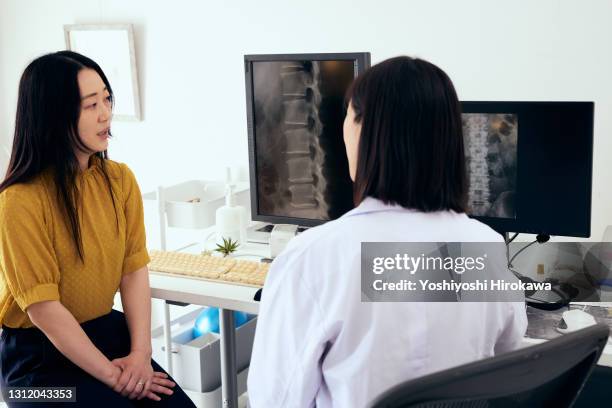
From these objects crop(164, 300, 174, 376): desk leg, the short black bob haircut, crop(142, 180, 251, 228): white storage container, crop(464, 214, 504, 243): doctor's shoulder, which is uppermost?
the short black bob haircut

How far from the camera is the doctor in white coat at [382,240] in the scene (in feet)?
3.10

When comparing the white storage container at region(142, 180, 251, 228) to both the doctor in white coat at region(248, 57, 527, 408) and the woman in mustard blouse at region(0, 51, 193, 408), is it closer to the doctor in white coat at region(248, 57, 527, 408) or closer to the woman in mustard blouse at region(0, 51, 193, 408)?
the woman in mustard blouse at region(0, 51, 193, 408)

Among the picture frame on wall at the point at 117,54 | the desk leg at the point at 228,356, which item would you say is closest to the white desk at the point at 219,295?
the desk leg at the point at 228,356

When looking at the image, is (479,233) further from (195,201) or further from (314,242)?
(195,201)

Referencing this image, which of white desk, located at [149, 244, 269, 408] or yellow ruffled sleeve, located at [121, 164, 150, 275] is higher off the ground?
yellow ruffled sleeve, located at [121, 164, 150, 275]

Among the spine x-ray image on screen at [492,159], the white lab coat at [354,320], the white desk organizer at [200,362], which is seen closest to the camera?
the white lab coat at [354,320]

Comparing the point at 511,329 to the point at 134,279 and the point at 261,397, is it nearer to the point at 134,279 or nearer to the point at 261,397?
the point at 261,397

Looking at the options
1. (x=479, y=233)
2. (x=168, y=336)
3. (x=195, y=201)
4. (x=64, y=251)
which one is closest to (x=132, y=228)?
(x=64, y=251)

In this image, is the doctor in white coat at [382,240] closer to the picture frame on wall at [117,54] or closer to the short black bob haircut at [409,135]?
the short black bob haircut at [409,135]

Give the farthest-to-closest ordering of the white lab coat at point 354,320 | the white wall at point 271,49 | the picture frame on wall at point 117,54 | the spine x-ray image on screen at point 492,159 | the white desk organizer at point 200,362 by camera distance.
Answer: the picture frame on wall at point 117,54
the white desk organizer at point 200,362
the white wall at point 271,49
the spine x-ray image on screen at point 492,159
the white lab coat at point 354,320

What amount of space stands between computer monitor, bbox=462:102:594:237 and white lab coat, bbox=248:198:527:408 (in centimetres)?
61

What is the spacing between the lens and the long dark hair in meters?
1.50

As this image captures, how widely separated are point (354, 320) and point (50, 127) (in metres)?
0.87

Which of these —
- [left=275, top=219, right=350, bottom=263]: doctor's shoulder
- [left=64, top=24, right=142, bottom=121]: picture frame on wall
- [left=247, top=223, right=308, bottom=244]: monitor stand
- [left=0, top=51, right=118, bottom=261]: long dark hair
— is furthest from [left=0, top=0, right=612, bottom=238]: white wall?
[left=275, top=219, right=350, bottom=263]: doctor's shoulder
